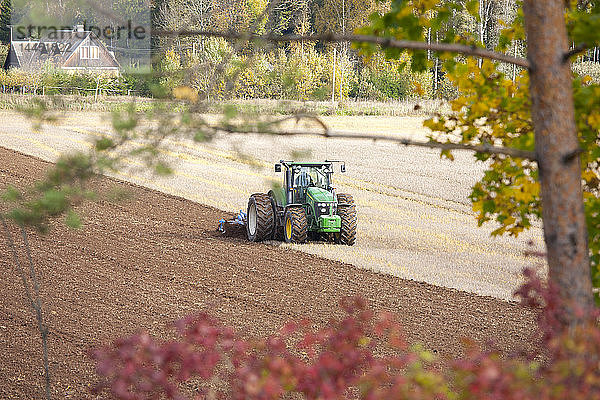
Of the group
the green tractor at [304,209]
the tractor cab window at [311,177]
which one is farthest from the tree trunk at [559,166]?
the tractor cab window at [311,177]

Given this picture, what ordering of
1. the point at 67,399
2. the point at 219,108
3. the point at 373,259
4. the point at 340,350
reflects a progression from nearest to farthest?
the point at 340,350 < the point at 219,108 < the point at 67,399 < the point at 373,259

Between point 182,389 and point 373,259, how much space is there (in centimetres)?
542

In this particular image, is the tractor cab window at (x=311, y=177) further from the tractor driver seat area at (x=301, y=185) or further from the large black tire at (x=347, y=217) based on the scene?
the large black tire at (x=347, y=217)

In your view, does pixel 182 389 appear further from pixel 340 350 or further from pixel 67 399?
pixel 340 350

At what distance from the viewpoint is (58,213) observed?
3607 mm

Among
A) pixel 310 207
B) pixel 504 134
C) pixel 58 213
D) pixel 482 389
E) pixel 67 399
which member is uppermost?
pixel 504 134

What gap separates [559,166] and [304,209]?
8661mm

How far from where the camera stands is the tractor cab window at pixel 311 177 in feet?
39.3

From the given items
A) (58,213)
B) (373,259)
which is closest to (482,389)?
(58,213)

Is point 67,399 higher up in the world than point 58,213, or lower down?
lower down

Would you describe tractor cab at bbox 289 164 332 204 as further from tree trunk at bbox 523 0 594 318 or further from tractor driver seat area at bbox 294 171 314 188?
tree trunk at bbox 523 0 594 318

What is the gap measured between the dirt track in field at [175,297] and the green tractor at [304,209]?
356 millimetres

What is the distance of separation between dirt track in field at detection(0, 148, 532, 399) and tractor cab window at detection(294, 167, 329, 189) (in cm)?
109

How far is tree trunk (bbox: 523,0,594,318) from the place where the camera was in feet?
10.2
